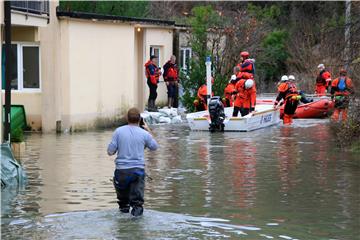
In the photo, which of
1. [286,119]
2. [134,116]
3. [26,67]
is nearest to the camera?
[134,116]

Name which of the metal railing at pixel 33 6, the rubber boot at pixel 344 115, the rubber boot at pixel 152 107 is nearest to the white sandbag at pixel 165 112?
the rubber boot at pixel 152 107

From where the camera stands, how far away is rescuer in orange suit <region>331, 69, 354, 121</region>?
65.9 feet

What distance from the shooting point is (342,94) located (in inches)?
893

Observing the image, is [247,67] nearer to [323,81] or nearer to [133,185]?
[323,81]

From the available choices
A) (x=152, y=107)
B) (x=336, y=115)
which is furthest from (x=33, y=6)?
(x=152, y=107)

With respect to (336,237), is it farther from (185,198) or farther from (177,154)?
(177,154)

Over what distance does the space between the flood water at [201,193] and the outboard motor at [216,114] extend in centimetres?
210

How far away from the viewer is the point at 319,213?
11992mm

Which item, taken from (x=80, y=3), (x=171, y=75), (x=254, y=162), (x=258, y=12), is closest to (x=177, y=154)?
(x=254, y=162)

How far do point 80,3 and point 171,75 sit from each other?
674 cm

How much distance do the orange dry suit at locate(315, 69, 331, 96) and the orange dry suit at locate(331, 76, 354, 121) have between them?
478 centimetres

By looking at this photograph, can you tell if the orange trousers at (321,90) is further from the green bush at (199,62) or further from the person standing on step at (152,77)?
the person standing on step at (152,77)

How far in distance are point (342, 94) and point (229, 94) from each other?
4.90 meters

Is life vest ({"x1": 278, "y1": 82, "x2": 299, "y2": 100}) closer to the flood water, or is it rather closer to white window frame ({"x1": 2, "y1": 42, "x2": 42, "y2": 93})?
the flood water
